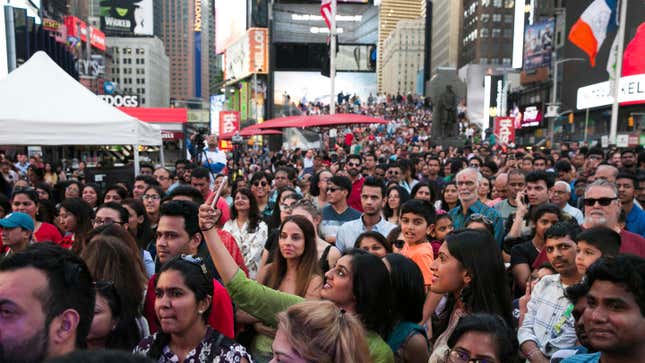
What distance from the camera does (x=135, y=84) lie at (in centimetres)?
15388

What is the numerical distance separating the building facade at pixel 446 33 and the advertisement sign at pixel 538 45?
51.4 metres

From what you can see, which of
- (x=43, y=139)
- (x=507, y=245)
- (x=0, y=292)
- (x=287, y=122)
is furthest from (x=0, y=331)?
(x=287, y=122)

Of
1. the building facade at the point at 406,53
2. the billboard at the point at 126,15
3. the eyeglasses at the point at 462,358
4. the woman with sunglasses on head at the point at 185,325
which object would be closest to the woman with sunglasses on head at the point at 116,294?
the woman with sunglasses on head at the point at 185,325

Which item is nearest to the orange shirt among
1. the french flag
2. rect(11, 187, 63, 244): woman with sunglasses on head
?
rect(11, 187, 63, 244): woman with sunglasses on head

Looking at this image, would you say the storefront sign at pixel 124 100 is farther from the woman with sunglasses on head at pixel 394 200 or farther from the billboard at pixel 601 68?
the woman with sunglasses on head at pixel 394 200

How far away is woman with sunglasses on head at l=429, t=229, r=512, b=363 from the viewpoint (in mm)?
3193

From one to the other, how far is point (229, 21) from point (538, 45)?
48.5m

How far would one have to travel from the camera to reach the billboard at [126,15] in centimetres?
10162

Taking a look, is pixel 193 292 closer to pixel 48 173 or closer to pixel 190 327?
pixel 190 327

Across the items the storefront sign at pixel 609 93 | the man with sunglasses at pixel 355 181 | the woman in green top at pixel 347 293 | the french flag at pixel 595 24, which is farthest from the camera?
the storefront sign at pixel 609 93

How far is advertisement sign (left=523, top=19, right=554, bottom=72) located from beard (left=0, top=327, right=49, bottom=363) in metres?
69.3

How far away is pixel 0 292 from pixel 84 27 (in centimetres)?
10460

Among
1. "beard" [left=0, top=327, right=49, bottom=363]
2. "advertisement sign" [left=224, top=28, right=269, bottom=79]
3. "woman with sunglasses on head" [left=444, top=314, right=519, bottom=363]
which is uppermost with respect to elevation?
"advertisement sign" [left=224, top=28, right=269, bottom=79]

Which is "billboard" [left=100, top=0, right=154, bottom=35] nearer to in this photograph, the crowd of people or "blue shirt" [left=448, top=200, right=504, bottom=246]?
the crowd of people
